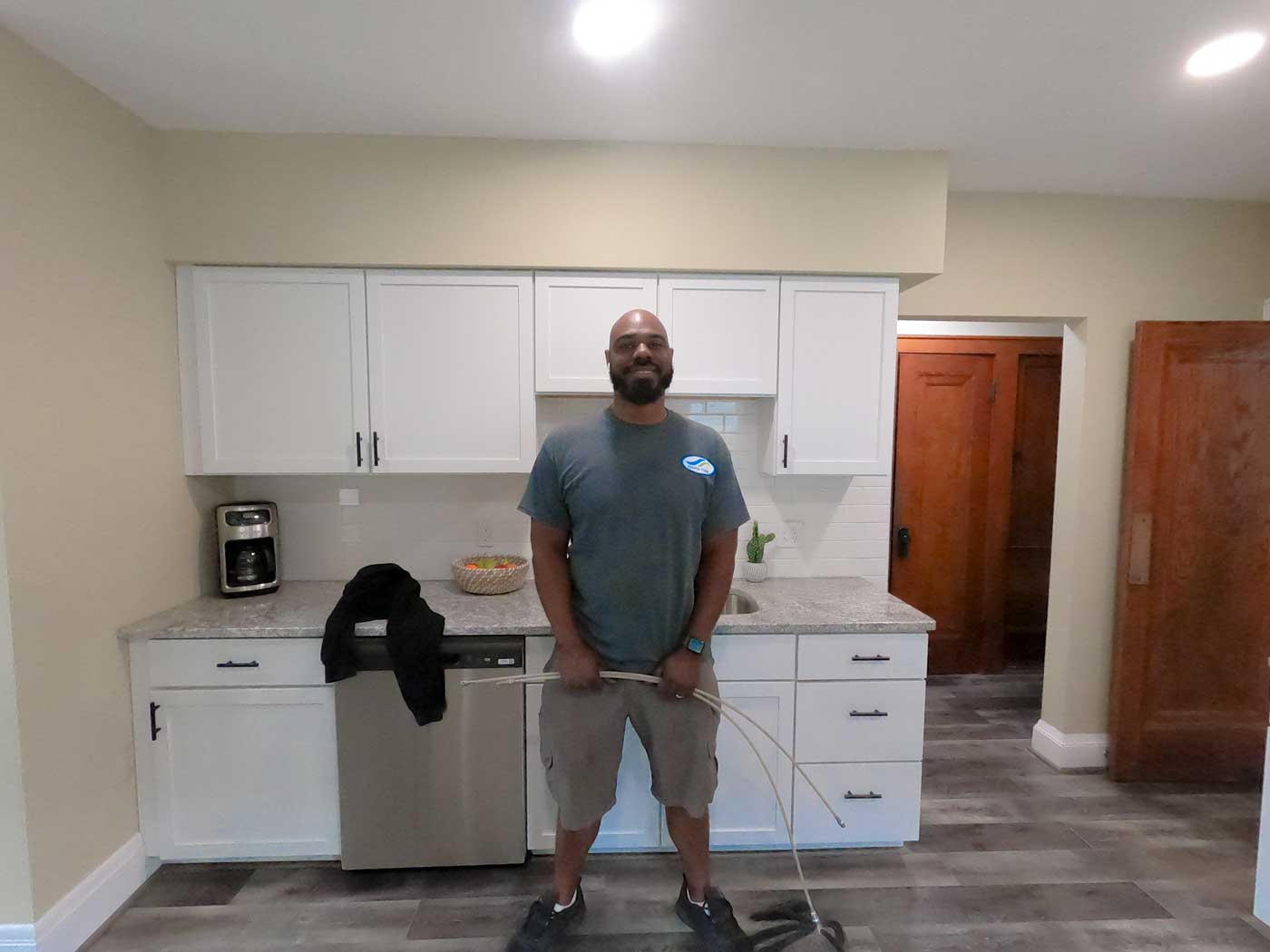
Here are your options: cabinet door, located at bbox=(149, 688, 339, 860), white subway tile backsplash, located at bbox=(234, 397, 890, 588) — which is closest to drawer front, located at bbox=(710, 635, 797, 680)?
white subway tile backsplash, located at bbox=(234, 397, 890, 588)

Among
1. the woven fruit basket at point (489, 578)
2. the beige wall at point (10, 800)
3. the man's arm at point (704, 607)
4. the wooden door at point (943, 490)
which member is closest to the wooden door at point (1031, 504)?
the wooden door at point (943, 490)

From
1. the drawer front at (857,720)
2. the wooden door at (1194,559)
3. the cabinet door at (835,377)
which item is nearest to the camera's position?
the drawer front at (857,720)

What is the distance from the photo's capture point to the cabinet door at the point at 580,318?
232 centimetres

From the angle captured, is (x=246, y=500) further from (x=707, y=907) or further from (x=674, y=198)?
(x=707, y=907)

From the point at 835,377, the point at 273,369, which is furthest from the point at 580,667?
the point at 273,369

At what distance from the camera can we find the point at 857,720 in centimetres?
215

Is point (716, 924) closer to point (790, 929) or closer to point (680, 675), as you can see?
point (790, 929)

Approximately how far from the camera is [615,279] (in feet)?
7.61

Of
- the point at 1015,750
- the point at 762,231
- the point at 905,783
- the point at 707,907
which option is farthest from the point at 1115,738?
the point at 762,231

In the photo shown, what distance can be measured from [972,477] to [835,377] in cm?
194

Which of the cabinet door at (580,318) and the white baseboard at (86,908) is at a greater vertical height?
the cabinet door at (580,318)

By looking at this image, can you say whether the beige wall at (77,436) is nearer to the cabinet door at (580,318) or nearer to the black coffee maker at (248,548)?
the black coffee maker at (248,548)

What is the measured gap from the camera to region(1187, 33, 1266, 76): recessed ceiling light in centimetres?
167

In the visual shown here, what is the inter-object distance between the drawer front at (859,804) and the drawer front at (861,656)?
1.06 ft
